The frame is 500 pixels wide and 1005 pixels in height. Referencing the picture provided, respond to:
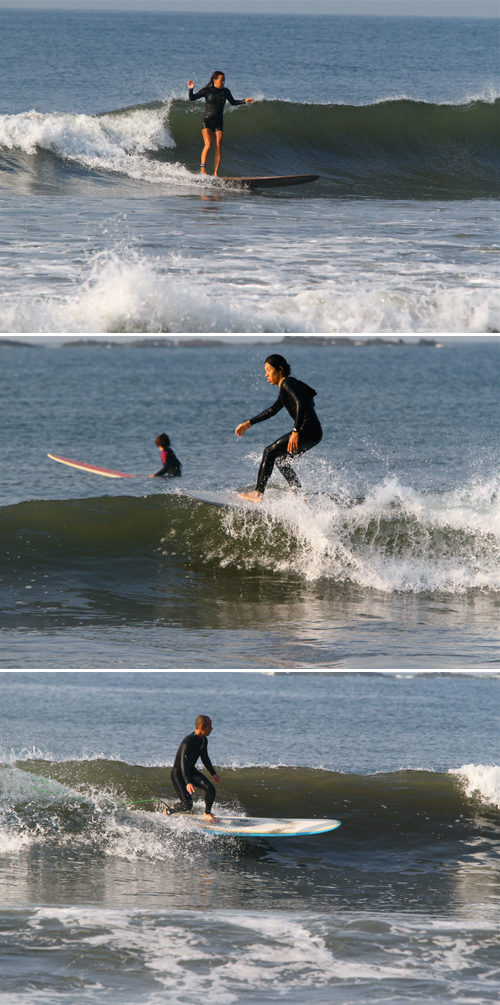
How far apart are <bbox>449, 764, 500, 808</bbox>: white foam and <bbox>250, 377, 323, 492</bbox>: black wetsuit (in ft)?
13.4

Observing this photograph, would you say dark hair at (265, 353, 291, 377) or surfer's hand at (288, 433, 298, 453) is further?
dark hair at (265, 353, 291, 377)

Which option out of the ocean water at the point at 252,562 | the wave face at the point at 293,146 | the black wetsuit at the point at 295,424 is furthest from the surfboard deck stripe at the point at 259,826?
the wave face at the point at 293,146

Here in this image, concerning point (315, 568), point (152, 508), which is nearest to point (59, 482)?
point (152, 508)

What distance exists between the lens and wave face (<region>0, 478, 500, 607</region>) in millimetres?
8023

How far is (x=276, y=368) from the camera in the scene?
23.7 feet

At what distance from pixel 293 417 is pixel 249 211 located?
7717mm

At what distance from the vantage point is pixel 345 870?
6.77 meters

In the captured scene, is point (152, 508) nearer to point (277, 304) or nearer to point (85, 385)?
point (277, 304)

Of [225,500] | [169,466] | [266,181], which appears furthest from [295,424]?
[266,181]

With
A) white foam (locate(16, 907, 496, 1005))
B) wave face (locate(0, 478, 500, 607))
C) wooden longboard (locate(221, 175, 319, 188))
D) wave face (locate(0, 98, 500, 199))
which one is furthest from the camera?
wave face (locate(0, 98, 500, 199))

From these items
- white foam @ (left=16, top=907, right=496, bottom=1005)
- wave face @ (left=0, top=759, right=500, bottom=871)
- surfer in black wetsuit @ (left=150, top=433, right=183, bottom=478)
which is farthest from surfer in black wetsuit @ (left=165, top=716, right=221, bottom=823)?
surfer in black wetsuit @ (left=150, top=433, right=183, bottom=478)

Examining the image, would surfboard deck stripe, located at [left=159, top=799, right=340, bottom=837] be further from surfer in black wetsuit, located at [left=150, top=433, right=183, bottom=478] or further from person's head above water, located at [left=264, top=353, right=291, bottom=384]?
surfer in black wetsuit, located at [left=150, top=433, right=183, bottom=478]

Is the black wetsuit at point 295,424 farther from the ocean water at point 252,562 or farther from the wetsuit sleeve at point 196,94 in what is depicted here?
the wetsuit sleeve at point 196,94

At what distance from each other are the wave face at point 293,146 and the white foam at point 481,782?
1133cm
